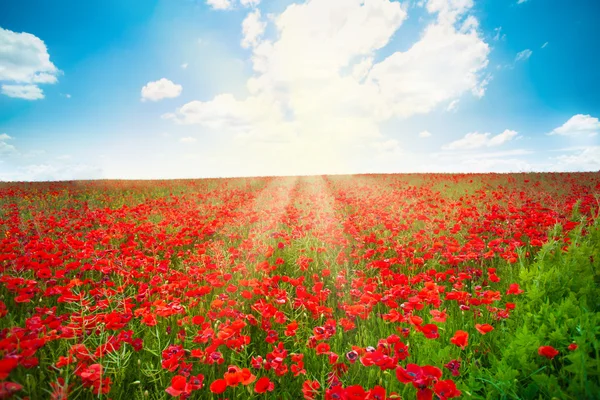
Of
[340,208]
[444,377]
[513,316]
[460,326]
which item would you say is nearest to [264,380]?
[444,377]

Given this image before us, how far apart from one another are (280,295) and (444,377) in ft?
4.91

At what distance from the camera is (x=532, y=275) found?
2873 millimetres

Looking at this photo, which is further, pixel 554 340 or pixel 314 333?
pixel 314 333

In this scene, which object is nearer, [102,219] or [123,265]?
[123,265]

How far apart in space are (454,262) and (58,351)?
4113 millimetres

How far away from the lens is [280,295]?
2.87 m

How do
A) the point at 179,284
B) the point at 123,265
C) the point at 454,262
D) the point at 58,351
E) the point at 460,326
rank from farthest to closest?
the point at 123,265 < the point at 454,262 < the point at 179,284 < the point at 460,326 < the point at 58,351

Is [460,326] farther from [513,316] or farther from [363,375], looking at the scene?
[363,375]

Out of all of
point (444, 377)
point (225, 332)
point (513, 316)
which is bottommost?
point (444, 377)

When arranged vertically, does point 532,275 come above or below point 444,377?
above

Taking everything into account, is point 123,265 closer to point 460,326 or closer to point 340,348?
point 340,348

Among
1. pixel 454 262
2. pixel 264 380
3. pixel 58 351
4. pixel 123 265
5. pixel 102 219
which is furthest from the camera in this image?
pixel 102 219

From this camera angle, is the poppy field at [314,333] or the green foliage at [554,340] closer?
the green foliage at [554,340]

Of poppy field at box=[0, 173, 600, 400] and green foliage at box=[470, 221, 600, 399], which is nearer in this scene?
green foliage at box=[470, 221, 600, 399]
